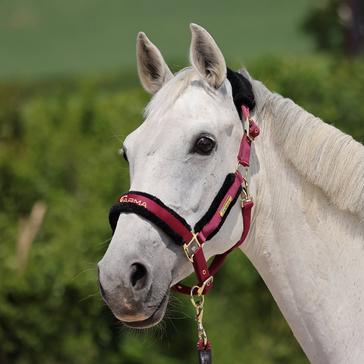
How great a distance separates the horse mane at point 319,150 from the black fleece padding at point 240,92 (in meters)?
0.05

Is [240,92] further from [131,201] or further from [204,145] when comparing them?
[131,201]

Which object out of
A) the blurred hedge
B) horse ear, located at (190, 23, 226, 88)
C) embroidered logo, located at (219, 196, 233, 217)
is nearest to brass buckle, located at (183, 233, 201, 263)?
embroidered logo, located at (219, 196, 233, 217)

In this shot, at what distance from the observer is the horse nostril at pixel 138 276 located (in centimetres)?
300

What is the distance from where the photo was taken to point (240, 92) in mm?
3402

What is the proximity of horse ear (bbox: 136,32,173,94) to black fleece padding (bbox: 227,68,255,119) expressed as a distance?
0.29 metres

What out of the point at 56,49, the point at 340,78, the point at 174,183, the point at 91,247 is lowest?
the point at 56,49

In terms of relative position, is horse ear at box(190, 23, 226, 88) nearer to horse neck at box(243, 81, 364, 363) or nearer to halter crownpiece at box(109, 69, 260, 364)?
halter crownpiece at box(109, 69, 260, 364)

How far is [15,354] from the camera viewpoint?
7.01 meters

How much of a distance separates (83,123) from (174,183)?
6.92 m

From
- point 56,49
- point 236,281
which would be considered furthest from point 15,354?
point 56,49

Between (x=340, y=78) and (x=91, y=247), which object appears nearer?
(x=91, y=247)

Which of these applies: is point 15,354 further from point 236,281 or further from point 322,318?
point 322,318

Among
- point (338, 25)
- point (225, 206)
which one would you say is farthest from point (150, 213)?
point (338, 25)

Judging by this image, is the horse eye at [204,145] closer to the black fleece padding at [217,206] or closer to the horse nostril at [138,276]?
the black fleece padding at [217,206]
